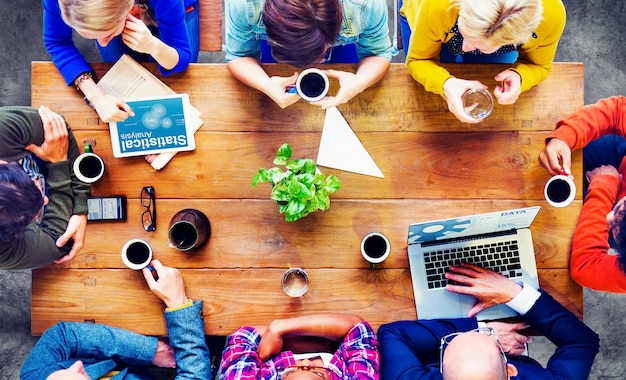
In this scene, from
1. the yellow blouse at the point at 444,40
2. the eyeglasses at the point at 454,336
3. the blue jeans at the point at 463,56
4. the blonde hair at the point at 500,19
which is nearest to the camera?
the blonde hair at the point at 500,19

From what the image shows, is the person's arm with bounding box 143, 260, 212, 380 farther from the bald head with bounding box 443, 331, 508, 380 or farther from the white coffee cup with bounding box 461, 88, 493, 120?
the white coffee cup with bounding box 461, 88, 493, 120

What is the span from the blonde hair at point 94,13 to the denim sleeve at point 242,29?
333 millimetres

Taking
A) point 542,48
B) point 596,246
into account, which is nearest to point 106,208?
point 542,48

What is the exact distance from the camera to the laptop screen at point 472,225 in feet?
5.28

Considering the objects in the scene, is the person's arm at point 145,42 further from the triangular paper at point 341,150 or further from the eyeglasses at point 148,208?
the triangular paper at point 341,150

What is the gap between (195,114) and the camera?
5.92 feet

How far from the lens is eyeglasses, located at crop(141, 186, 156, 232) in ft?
5.83

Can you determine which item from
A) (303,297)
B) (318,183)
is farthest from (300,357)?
(318,183)

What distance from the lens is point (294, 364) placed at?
1.80 meters

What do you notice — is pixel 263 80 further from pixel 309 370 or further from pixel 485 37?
pixel 309 370

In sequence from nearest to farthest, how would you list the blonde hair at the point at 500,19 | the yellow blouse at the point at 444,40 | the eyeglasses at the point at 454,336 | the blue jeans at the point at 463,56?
the blonde hair at the point at 500,19, the yellow blouse at the point at 444,40, the eyeglasses at the point at 454,336, the blue jeans at the point at 463,56

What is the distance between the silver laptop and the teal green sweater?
121 cm

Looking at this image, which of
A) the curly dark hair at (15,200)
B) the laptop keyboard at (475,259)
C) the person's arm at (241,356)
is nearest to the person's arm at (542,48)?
the laptop keyboard at (475,259)

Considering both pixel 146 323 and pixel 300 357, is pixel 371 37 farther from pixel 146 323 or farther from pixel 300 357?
pixel 146 323
